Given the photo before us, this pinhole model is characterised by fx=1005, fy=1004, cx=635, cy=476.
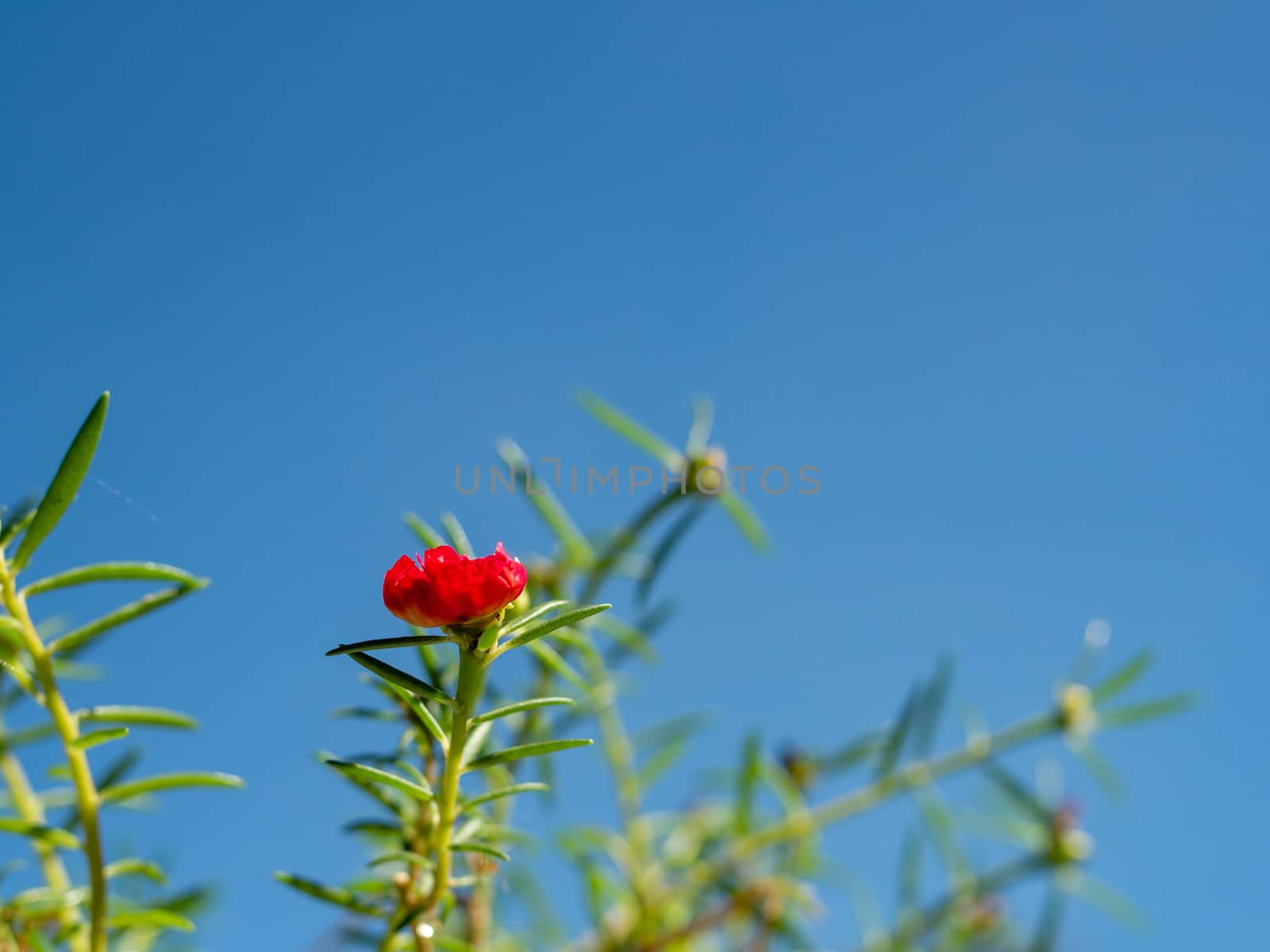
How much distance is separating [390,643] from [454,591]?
4 centimetres

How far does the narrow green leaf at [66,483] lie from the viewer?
0.57 meters

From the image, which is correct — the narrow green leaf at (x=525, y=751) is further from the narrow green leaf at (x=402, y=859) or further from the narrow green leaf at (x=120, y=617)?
the narrow green leaf at (x=120, y=617)

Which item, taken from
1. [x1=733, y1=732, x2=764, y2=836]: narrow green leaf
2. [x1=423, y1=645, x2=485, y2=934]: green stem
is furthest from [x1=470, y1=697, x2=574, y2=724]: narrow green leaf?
[x1=733, y1=732, x2=764, y2=836]: narrow green leaf

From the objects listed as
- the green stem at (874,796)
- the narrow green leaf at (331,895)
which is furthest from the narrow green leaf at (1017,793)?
the narrow green leaf at (331,895)

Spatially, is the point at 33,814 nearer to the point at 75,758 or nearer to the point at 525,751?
the point at 75,758

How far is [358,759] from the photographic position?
2.43 feet

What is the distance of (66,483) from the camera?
0.59 metres

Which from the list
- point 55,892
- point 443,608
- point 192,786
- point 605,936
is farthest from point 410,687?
point 605,936

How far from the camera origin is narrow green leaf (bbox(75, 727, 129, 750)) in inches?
25.1

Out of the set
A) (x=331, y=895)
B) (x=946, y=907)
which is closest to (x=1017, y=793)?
(x=946, y=907)

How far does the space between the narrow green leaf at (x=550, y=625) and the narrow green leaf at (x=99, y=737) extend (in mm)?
282

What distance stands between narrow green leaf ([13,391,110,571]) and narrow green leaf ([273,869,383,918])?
0.91 ft

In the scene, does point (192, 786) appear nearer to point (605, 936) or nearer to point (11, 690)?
point (11, 690)

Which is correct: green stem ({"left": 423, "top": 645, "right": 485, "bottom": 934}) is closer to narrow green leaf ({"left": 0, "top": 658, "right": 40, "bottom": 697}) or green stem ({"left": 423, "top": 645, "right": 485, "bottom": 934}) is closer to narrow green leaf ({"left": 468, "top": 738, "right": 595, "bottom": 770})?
narrow green leaf ({"left": 468, "top": 738, "right": 595, "bottom": 770})
